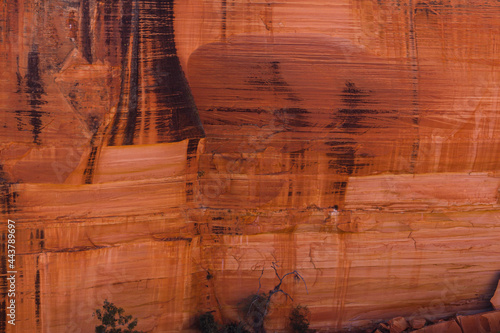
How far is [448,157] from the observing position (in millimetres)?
6406

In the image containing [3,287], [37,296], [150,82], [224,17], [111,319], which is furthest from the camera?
[224,17]

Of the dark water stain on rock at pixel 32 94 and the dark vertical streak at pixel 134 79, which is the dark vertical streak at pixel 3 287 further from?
the dark vertical streak at pixel 134 79

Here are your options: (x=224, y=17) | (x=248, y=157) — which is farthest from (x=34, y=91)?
(x=248, y=157)

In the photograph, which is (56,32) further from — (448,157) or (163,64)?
(448,157)

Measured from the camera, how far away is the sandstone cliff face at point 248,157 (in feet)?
18.0

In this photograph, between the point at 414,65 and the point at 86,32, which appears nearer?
the point at 86,32

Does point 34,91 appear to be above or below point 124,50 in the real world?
below

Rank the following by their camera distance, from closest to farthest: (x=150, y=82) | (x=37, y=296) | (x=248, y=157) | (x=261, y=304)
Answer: (x=37, y=296)
(x=150, y=82)
(x=248, y=157)
(x=261, y=304)

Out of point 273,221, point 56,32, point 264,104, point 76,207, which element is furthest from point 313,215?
point 56,32

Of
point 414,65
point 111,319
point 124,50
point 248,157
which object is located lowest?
point 111,319

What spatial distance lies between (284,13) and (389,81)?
8.15 feet

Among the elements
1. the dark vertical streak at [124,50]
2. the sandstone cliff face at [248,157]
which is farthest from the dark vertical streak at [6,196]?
the dark vertical streak at [124,50]

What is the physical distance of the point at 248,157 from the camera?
20.0 feet

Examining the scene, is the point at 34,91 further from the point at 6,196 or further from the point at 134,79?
the point at 6,196
